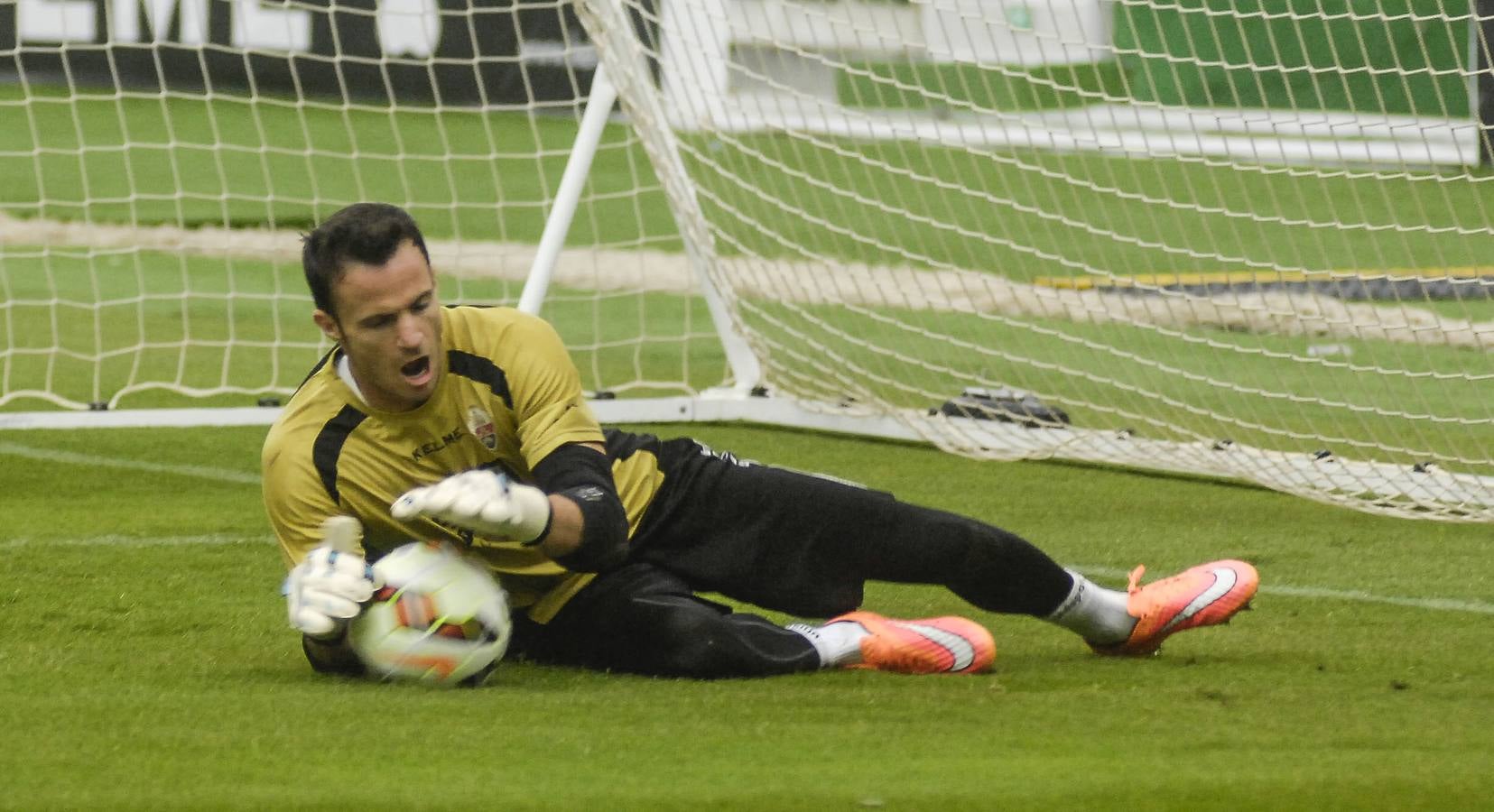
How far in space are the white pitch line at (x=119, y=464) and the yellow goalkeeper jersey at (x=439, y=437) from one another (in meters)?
2.76

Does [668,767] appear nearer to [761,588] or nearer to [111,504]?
[761,588]

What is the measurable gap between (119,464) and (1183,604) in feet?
12.7

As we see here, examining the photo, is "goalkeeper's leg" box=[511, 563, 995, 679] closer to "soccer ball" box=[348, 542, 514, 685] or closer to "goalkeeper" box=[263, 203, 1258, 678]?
"goalkeeper" box=[263, 203, 1258, 678]

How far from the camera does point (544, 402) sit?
12.2 feet

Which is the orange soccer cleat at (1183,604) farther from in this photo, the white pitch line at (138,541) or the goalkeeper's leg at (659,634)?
the white pitch line at (138,541)

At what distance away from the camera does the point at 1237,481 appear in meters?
6.48

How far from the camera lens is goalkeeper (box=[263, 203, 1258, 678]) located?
138 inches

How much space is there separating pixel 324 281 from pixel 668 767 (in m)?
1.07

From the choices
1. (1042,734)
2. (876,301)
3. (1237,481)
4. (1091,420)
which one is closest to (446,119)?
(876,301)

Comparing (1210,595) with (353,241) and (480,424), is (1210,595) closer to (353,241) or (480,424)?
(480,424)

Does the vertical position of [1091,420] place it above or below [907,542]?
below

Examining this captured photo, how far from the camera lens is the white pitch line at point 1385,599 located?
4551 mm

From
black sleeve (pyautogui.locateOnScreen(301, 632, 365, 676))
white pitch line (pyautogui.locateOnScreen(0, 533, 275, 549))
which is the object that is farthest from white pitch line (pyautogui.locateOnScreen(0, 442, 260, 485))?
black sleeve (pyautogui.locateOnScreen(301, 632, 365, 676))

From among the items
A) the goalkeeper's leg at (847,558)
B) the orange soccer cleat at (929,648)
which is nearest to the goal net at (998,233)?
the goalkeeper's leg at (847,558)
